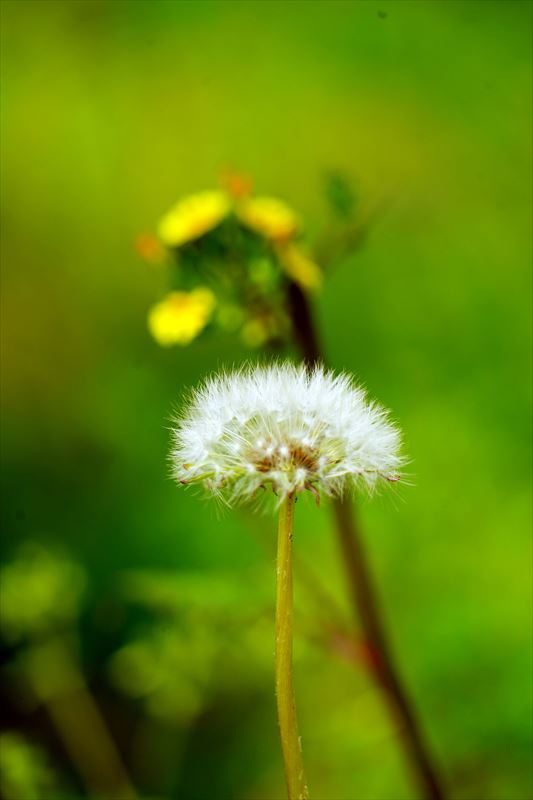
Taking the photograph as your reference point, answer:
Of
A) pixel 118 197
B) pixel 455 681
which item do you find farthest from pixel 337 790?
pixel 118 197

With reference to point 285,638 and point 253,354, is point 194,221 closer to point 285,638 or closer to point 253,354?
point 285,638

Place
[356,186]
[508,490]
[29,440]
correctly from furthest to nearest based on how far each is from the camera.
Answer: [356,186]
[29,440]
[508,490]

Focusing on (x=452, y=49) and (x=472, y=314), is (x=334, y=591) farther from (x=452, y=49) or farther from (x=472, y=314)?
(x=452, y=49)

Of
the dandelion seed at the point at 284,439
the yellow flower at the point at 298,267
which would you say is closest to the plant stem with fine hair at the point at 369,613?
the yellow flower at the point at 298,267

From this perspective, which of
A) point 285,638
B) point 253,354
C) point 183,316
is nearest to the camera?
point 285,638

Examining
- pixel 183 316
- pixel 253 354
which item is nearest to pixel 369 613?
pixel 183 316
